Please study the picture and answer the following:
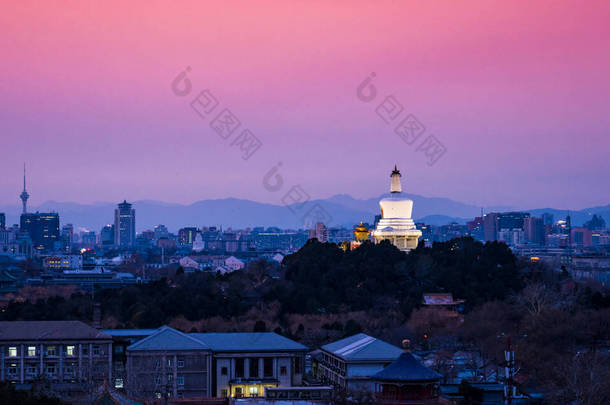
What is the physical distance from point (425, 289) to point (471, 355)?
13.7 m

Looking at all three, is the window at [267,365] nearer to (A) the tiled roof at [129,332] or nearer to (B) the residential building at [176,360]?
(B) the residential building at [176,360]

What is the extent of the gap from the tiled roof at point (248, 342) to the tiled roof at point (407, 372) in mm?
17967

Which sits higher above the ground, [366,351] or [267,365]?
[366,351]

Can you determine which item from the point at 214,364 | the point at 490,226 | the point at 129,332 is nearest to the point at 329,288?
the point at 129,332

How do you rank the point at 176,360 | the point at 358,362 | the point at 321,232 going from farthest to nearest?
the point at 321,232, the point at 176,360, the point at 358,362

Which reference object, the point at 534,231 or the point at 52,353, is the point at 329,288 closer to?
the point at 52,353

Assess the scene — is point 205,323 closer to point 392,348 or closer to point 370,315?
point 370,315

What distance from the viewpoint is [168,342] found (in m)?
38.7

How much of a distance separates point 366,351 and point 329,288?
1739 centimetres

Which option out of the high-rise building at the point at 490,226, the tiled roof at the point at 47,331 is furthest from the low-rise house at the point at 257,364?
the high-rise building at the point at 490,226

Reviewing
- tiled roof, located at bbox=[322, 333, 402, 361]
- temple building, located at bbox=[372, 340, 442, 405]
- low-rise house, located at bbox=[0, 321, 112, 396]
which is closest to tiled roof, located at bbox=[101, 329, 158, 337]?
low-rise house, located at bbox=[0, 321, 112, 396]

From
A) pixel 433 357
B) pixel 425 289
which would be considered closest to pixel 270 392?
pixel 433 357

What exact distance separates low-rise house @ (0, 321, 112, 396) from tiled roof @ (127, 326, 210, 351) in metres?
1.50

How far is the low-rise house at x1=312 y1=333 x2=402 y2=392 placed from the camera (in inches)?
1442
